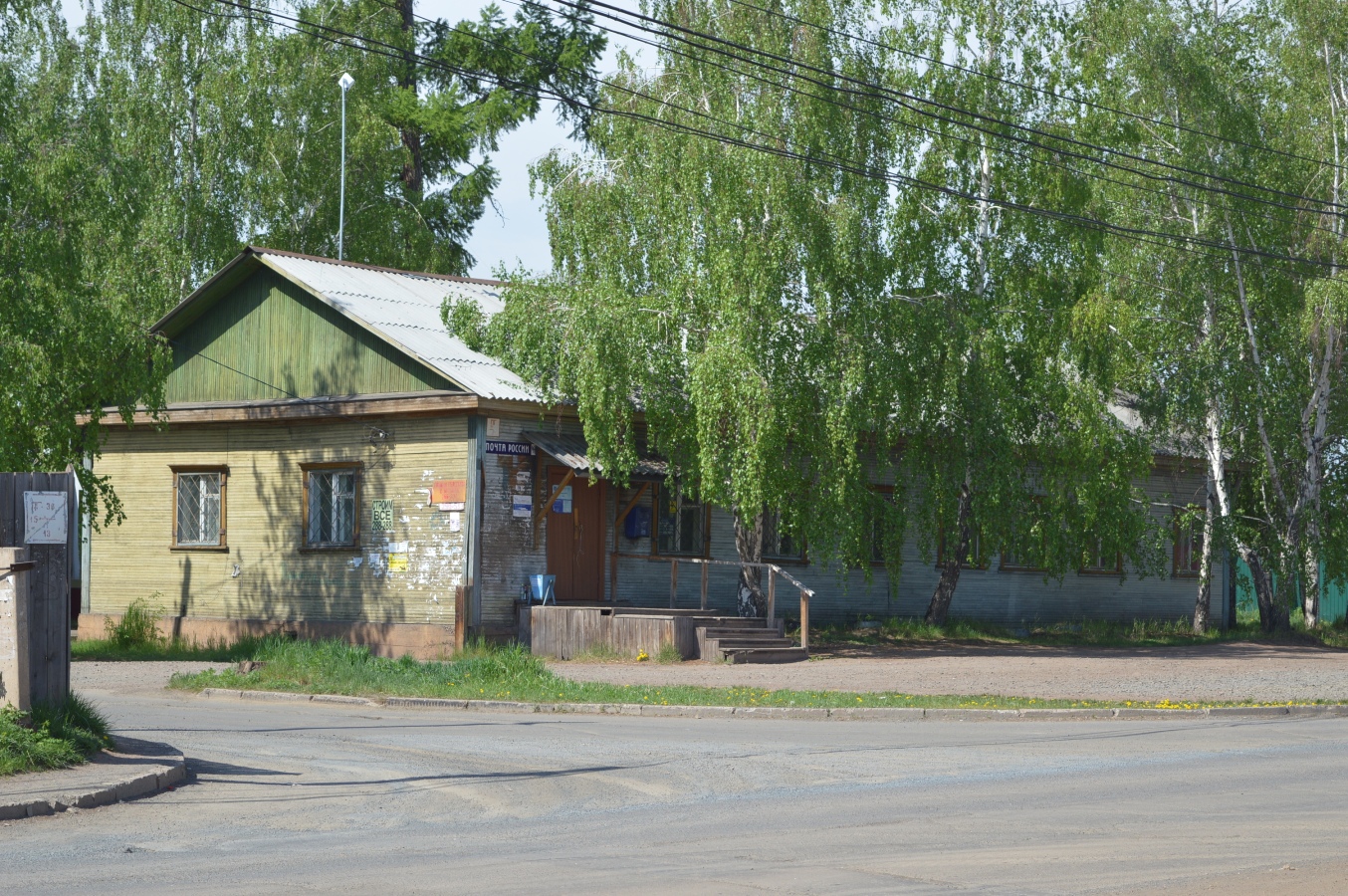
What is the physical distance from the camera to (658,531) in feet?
86.9

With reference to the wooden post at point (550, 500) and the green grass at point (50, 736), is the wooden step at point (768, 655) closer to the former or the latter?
the wooden post at point (550, 500)

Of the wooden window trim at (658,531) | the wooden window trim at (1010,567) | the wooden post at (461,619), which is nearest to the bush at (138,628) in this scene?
the wooden post at (461,619)

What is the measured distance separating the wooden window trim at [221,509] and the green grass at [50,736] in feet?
48.8

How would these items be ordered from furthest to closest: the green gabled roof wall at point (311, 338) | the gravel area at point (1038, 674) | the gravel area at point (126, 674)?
the green gabled roof wall at point (311, 338)
the gravel area at point (126, 674)
the gravel area at point (1038, 674)

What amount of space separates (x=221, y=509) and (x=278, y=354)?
2.84 meters

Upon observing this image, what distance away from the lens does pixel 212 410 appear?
87.2 ft

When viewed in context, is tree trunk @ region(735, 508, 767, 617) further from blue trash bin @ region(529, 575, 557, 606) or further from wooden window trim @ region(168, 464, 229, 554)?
wooden window trim @ region(168, 464, 229, 554)

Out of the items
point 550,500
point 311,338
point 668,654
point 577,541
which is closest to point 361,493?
point 311,338

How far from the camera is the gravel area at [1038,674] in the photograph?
18641mm

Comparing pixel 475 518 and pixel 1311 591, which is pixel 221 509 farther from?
pixel 1311 591

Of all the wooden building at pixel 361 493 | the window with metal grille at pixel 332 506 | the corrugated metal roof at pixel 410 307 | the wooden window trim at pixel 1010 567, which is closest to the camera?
the wooden building at pixel 361 493

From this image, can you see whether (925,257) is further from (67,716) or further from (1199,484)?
(67,716)

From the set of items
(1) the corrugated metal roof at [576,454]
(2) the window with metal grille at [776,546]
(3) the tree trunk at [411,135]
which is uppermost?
(3) the tree trunk at [411,135]

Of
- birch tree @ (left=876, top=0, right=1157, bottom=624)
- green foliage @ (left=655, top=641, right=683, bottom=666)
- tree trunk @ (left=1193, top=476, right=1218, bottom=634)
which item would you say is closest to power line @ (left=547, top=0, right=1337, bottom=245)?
birch tree @ (left=876, top=0, right=1157, bottom=624)
